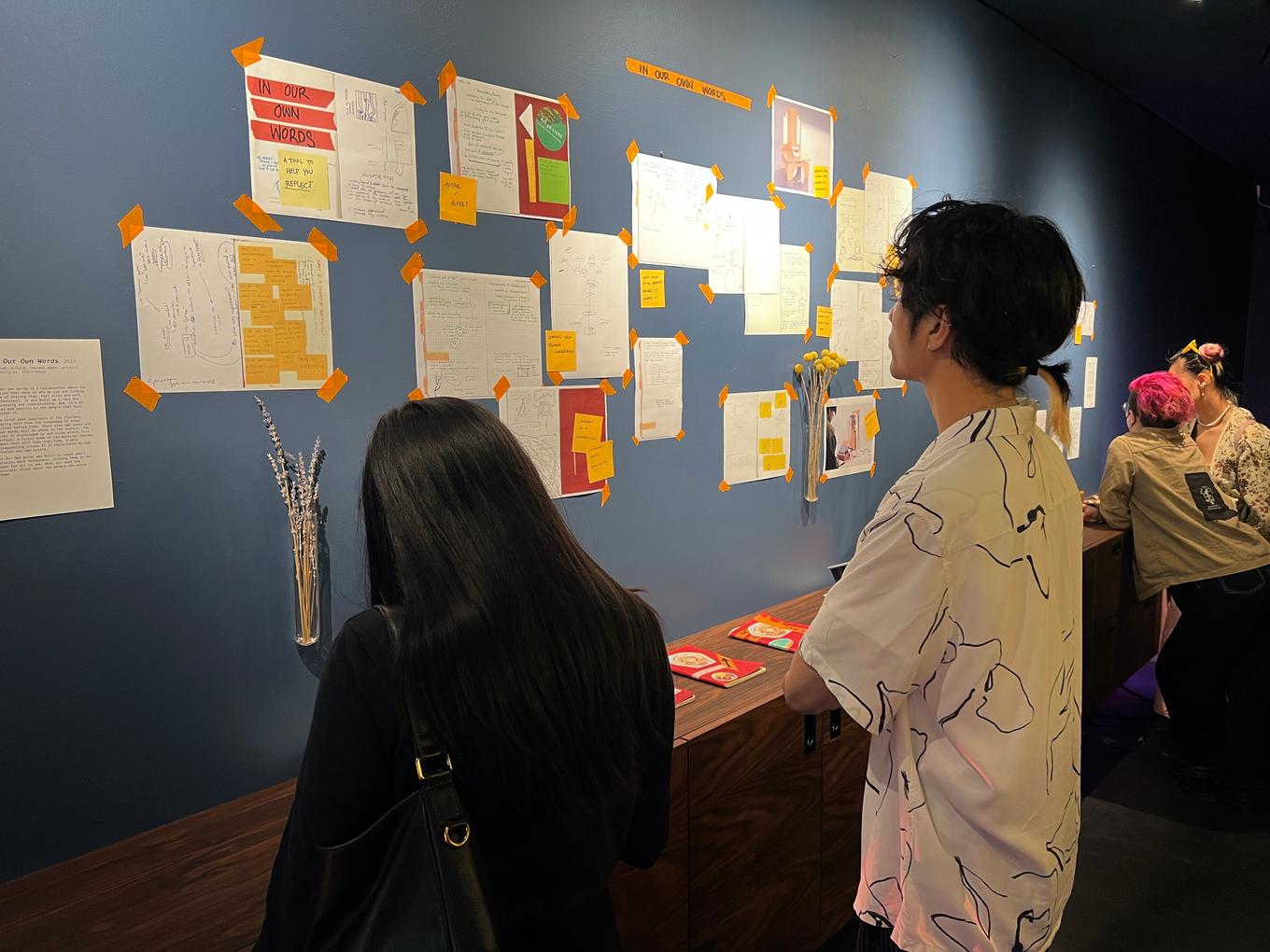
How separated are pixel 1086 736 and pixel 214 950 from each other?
3695 millimetres

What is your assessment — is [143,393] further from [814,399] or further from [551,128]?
[814,399]

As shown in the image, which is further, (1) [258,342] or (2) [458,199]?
(2) [458,199]

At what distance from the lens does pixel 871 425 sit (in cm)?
317

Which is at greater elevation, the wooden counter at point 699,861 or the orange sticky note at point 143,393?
the orange sticky note at point 143,393

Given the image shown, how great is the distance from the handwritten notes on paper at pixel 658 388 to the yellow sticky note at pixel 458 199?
1.92 feet

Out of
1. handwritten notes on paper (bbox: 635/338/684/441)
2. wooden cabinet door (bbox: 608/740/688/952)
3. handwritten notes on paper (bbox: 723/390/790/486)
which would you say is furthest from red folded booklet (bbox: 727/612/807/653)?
wooden cabinet door (bbox: 608/740/688/952)

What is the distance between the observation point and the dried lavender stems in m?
1.64

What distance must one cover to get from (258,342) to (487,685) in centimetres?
96

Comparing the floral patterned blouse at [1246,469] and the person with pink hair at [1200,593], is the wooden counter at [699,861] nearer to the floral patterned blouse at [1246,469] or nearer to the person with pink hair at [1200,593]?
the person with pink hair at [1200,593]

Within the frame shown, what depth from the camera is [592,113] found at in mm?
2131

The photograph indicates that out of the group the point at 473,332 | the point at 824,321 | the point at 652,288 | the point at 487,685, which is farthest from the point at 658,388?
the point at 487,685

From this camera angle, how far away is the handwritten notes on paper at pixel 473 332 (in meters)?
1.83

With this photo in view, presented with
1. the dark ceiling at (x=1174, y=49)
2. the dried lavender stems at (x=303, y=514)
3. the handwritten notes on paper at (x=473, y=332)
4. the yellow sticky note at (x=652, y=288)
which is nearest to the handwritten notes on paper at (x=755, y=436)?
the yellow sticky note at (x=652, y=288)

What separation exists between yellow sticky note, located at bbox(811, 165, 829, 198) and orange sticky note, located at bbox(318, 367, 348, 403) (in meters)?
1.73
